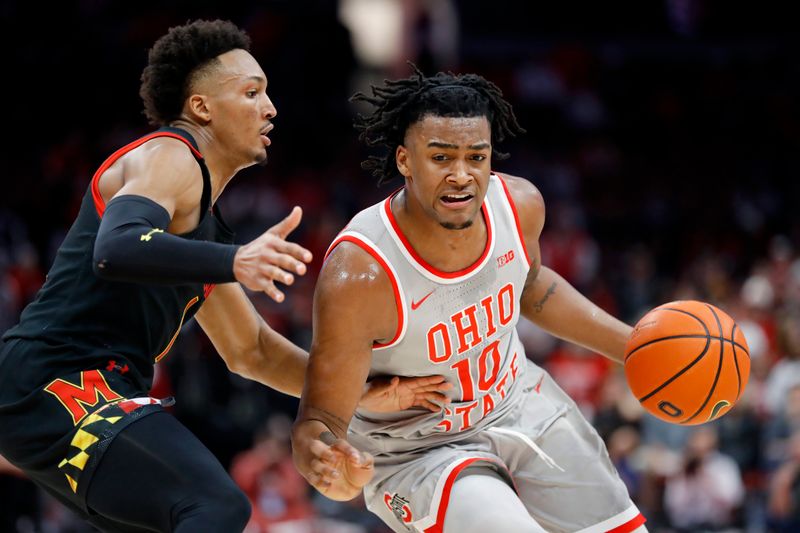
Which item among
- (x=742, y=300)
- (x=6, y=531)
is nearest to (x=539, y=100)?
(x=742, y=300)

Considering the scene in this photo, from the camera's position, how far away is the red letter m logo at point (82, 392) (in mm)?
3539

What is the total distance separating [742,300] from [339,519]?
461cm

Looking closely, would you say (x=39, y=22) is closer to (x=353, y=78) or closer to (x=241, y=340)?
(x=353, y=78)

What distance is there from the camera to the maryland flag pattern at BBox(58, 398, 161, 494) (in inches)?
137

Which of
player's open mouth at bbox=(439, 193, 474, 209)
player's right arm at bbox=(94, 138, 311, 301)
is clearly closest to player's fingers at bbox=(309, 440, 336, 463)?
player's right arm at bbox=(94, 138, 311, 301)

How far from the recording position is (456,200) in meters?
4.20

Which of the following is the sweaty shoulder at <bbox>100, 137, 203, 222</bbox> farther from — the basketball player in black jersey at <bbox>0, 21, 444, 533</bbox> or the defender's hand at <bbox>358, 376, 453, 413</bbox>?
the defender's hand at <bbox>358, 376, 453, 413</bbox>

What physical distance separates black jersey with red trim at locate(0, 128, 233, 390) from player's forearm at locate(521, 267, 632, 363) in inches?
64.6

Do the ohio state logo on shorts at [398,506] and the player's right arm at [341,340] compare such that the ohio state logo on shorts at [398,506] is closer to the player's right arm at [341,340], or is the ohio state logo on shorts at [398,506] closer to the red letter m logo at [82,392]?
the player's right arm at [341,340]

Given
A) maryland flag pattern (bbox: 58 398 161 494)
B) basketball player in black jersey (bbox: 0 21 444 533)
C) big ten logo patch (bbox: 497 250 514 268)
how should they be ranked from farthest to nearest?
1. big ten logo patch (bbox: 497 250 514 268)
2. maryland flag pattern (bbox: 58 398 161 494)
3. basketball player in black jersey (bbox: 0 21 444 533)

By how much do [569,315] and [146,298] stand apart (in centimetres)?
194

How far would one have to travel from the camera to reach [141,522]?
3.45 metres

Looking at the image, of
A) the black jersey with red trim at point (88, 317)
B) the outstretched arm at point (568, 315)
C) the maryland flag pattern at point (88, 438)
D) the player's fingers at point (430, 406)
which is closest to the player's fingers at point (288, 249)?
the black jersey with red trim at point (88, 317)

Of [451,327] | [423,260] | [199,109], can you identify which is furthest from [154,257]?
[451,327]
